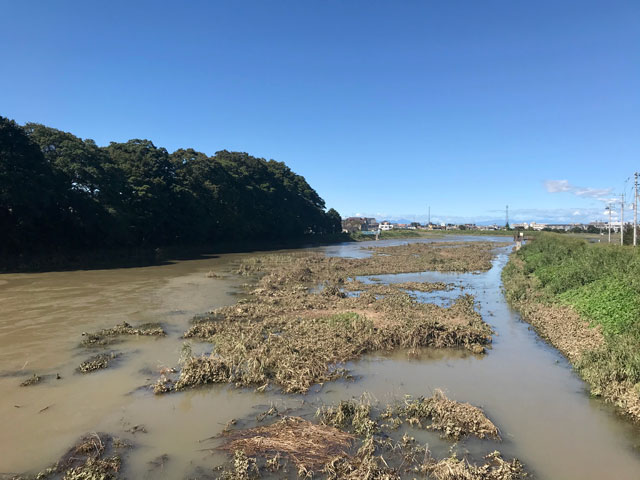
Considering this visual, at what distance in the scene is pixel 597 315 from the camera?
39.7 feet

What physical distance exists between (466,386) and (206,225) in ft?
133

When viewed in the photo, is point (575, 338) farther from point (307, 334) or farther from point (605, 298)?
point (307, 334)

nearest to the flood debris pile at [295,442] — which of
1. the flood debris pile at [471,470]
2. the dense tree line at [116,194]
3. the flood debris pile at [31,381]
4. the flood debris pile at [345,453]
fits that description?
the flood debris pile at [345,453]

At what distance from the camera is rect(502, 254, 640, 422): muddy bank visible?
7.97 metres

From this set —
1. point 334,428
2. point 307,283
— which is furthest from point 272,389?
point 307,283

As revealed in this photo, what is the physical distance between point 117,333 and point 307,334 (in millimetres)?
6411

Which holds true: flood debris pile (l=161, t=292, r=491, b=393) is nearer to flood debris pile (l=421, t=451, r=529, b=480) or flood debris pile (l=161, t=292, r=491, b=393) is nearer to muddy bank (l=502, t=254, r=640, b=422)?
muddy bank (l=502, t=254, r=640, b=422)

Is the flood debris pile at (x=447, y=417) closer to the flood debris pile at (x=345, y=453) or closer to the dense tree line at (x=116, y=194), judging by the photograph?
the flood debris pile at (x=345, y=453)

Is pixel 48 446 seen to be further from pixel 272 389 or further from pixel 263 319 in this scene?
pixel 263 319

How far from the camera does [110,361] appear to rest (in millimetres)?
10398

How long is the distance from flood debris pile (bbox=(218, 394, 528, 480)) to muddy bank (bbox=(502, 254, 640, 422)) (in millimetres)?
3500

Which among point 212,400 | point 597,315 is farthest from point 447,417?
point 597,315

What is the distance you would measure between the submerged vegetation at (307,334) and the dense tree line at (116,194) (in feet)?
61.6

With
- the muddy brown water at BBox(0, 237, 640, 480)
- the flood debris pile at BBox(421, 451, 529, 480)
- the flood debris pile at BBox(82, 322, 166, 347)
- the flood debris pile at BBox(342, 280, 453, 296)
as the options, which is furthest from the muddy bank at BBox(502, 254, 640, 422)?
the flood debris pile at BBox(82, 322, 166, 347)
